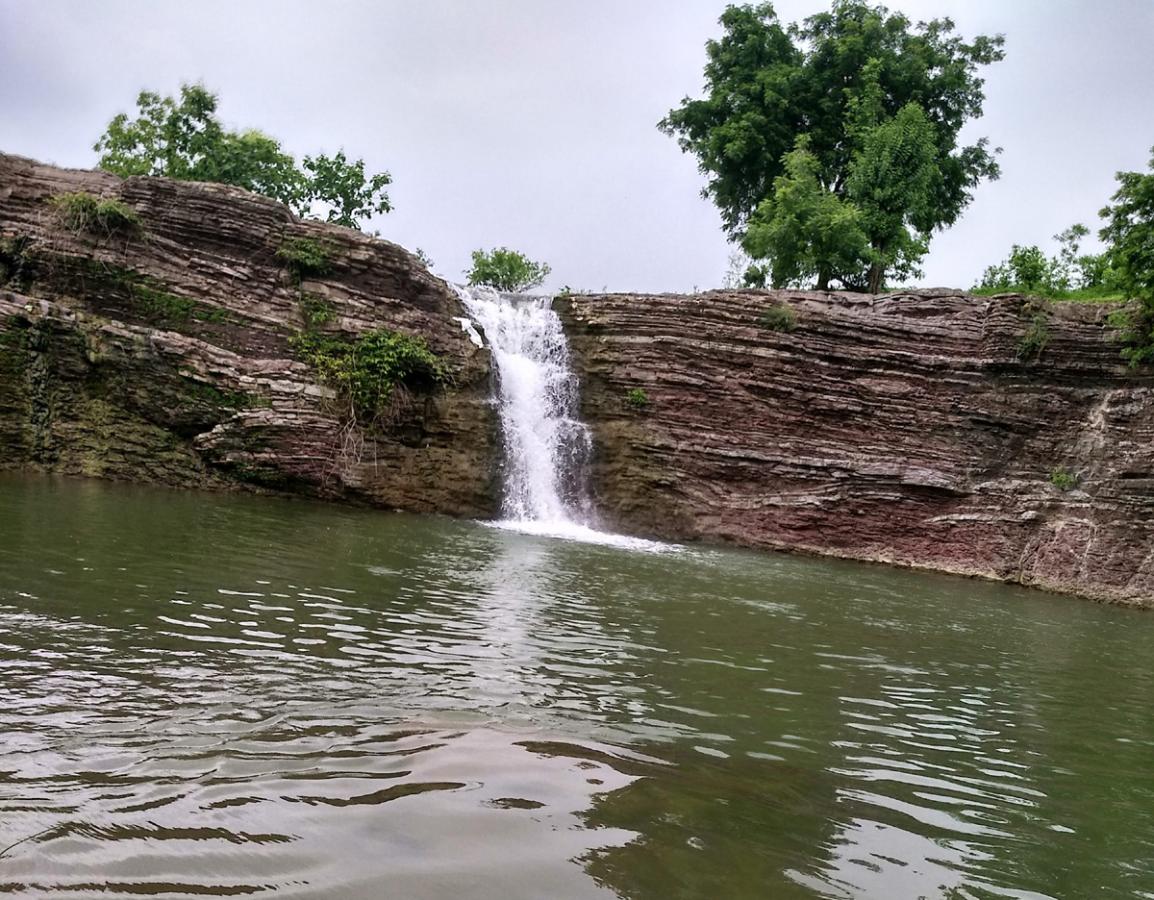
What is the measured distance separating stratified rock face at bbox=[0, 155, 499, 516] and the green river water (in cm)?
891

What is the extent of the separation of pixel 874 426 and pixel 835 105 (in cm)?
2019

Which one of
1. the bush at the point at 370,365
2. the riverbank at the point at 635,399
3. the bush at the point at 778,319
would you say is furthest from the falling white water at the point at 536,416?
the bush at the point at 778,319

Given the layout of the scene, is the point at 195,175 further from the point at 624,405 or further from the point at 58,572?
the point at 58,572

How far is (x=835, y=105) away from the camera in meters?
34.7

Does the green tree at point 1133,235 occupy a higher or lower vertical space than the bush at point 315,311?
higher

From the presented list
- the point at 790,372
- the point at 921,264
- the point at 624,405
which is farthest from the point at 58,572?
the point at 921,264

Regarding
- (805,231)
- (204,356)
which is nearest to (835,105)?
(805,231)

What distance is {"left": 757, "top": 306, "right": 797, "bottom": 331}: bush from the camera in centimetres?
2188

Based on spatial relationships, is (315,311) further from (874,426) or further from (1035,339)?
(1035,339)

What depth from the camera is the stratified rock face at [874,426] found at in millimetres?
19656

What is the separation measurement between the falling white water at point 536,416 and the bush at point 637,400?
1476 mm

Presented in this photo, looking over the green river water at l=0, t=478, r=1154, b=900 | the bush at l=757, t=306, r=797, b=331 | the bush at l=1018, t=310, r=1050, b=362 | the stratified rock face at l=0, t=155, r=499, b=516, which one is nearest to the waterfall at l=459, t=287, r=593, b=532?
the stratified rock face at l=0, t=155, r=499, b=516

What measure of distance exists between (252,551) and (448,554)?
2863 millimetres

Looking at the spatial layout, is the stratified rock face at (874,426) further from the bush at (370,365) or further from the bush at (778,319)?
the bush at (370,365)
